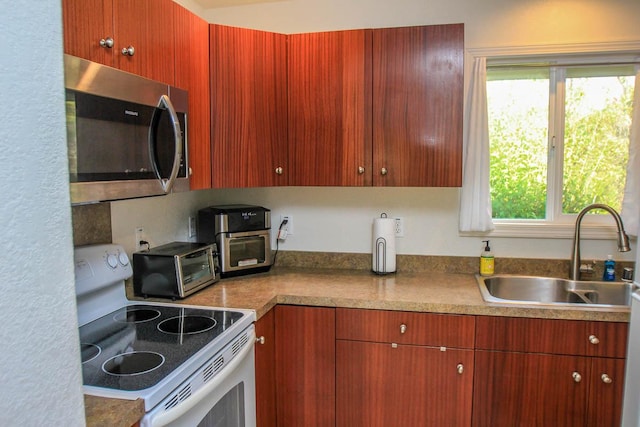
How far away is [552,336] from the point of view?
1.84 meters

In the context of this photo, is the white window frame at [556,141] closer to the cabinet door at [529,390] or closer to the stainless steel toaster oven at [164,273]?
the cabinet door at [529,390]

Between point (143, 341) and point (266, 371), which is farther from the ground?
point (143, 341)

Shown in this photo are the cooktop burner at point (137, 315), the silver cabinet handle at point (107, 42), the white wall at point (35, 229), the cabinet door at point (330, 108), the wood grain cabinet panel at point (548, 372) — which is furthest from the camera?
the cabinet door at point (330, 108)

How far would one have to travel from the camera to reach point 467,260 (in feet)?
7.98

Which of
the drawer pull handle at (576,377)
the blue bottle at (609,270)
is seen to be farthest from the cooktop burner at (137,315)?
the blue bottle at (609,270)

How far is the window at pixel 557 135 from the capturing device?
231cm

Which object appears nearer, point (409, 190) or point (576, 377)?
point (576, 377)

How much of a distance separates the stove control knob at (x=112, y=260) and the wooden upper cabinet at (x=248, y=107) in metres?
0.52

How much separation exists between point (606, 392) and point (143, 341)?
1787 millimetres

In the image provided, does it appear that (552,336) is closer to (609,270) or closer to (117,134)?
(609,270)

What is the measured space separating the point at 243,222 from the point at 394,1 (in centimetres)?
141

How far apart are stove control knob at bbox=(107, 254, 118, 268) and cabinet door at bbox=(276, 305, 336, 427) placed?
71cm

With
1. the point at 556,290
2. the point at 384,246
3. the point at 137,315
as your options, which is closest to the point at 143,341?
the point at 137,315

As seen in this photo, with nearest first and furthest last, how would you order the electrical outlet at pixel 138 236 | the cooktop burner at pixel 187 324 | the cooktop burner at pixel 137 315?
the cooktop burner at pixel 187 324, the cooktop burner at pixel 137 315, the electrical outlet at pixel 138 236
